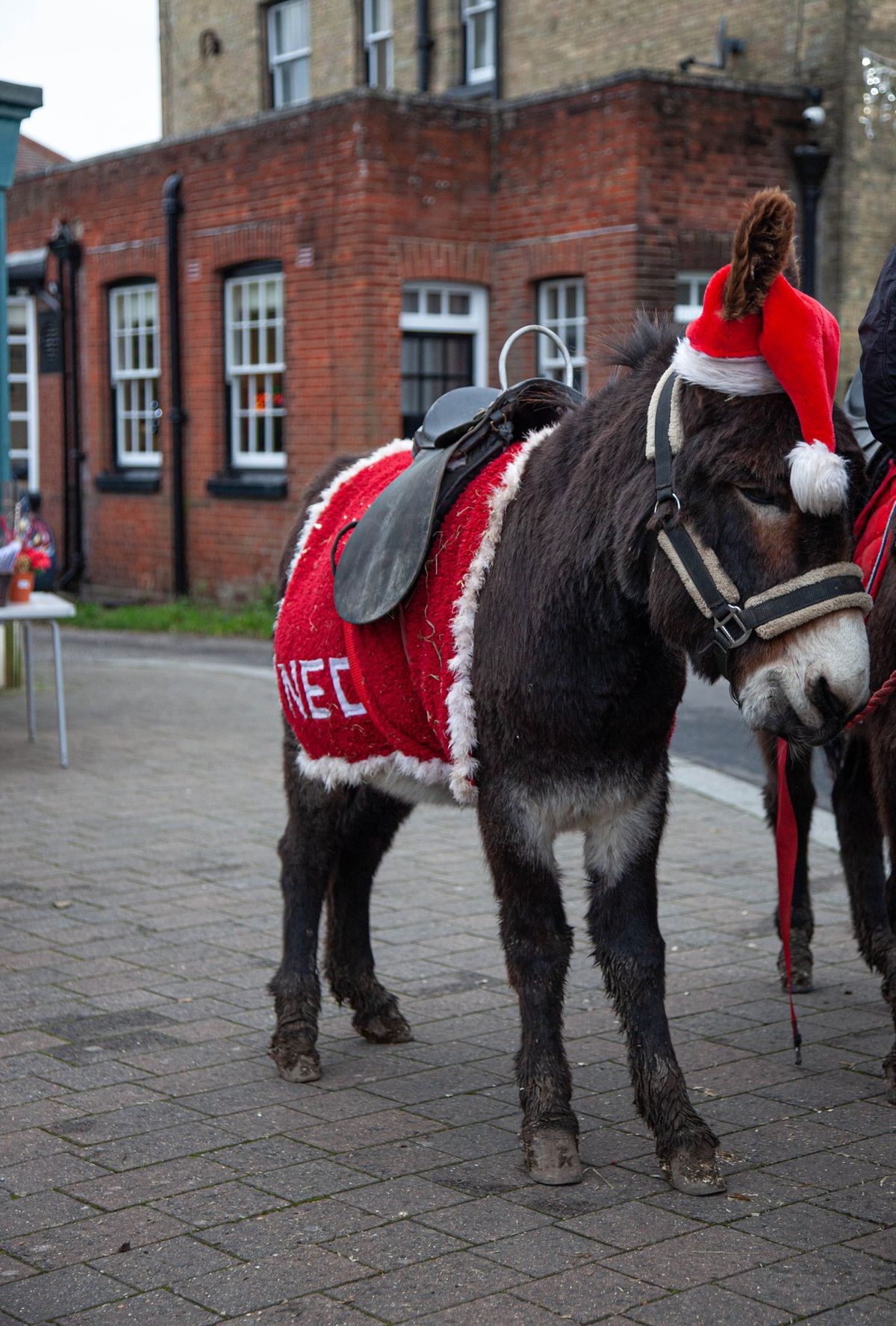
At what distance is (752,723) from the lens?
125 inches

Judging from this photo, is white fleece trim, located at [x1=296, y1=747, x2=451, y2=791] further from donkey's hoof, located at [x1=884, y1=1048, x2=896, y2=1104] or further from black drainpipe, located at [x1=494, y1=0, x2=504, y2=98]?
black drainpipe, located at [x1=494, y1=0, x2=504, y2=98]

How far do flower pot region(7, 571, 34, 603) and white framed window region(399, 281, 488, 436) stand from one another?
325 inches

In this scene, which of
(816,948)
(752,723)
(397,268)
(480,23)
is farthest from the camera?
(480,23)

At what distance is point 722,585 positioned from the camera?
10.6 feet

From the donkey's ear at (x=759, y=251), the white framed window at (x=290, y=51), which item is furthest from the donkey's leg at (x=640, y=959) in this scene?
the white framed window at (x=290, y=51)

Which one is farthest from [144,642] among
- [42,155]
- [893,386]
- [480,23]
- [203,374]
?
[42,155]

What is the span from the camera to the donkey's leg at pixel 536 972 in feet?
12.1

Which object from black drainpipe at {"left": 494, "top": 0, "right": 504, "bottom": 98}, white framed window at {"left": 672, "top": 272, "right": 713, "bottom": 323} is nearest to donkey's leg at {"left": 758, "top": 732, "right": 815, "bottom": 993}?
white framed window at {"left": 672, "top": 272, "right": 713, "bottom": 323}

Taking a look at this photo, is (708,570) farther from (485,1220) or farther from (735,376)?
(485,1220)

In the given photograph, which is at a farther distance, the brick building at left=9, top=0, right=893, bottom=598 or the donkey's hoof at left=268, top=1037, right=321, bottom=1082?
the brick building at left=9, top=0, right=893, bottom=598

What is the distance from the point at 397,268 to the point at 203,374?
10.6 ft

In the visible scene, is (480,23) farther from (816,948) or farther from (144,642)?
(816,948)

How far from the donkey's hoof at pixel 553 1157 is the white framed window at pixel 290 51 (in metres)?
21.4

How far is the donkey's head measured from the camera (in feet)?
10.2
